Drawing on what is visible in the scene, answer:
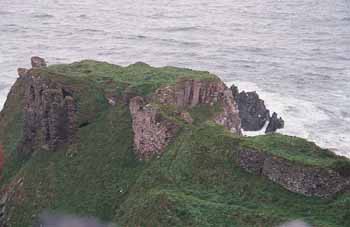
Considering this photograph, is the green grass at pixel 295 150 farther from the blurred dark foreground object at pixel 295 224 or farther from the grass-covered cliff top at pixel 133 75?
the grass-covered cliff top at pixel 133 75

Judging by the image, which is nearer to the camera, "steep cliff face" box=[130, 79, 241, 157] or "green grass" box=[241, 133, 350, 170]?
"green grass" box=[241, 133, 350, 170]

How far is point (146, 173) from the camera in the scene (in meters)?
34.6

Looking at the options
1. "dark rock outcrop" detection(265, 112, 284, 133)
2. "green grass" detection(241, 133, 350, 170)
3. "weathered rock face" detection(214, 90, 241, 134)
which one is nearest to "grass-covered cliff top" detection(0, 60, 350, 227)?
"green grass" detection(241, 133, 350, 170)

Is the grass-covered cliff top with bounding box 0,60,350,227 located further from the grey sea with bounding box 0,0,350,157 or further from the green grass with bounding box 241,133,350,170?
the grey sea with bounding box 0,0,350,157

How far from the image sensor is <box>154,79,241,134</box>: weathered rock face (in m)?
41.2

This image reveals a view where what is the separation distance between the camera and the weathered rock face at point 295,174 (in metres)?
28.7

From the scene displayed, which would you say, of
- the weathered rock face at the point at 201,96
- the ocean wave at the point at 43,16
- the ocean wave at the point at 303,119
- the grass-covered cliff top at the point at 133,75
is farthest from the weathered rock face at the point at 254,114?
the ocean wave at the point at 43,16

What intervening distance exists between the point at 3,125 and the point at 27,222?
1325cm

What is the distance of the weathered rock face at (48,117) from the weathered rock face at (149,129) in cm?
554

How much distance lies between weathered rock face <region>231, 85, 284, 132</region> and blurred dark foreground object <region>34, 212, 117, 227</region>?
96.5 ft

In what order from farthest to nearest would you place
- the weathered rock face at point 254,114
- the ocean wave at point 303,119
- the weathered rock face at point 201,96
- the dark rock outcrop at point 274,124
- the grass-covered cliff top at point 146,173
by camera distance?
the weathered rock face at point 254,114, the dark rock outcrop at point 274,124, the ocean wave at point 303,119, the weathered rock face at point 201,96, the grass-covered cliff top at point 146,173

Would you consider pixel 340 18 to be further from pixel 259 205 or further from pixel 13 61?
pixel 259 205

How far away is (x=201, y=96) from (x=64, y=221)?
43.5 feet

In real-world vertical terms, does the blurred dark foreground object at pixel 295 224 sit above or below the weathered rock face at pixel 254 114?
above
